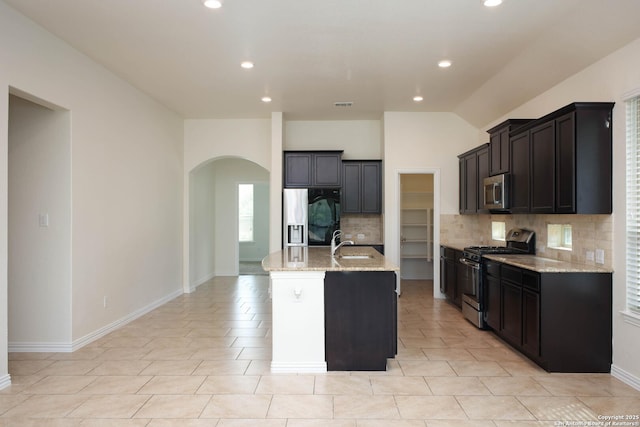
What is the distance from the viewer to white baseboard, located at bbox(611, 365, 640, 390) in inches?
134

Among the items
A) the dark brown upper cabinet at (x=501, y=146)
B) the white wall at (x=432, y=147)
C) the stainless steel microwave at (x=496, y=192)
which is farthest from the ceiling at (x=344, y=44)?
the stainless steel microwave at (x=496, y=192)

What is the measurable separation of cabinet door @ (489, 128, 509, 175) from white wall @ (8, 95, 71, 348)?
4.83 m

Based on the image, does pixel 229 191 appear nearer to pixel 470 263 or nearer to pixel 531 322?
pixel 470 263

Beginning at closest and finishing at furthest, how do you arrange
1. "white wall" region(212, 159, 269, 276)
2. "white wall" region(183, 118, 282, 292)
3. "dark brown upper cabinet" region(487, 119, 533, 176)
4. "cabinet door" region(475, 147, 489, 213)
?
"dark brown upper cabinet" region(487, 119, 533, 176), "cabinet door" region(475, 147, 489, 213), "white wall" region(183, 118, 282, 292), "white wall" region(212, 159, 269, 276)

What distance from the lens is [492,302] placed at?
4.91 metres

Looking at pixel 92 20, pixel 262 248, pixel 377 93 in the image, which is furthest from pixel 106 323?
pixel 262 248

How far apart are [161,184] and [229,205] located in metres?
2.84

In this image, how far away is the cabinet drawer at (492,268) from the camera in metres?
4.78

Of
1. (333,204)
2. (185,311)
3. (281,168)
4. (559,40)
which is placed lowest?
(185,311)

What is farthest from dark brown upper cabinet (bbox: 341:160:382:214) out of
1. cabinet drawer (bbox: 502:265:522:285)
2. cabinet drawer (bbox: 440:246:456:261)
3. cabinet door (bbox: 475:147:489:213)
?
cabinet drawer (bbox: 502:265:522:285)

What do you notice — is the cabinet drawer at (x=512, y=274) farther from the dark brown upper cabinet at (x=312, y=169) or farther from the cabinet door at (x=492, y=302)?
the dark brown upper cabinet at (x=312, y=169)

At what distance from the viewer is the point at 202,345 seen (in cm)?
458

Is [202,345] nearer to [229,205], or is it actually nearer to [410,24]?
[410,24]

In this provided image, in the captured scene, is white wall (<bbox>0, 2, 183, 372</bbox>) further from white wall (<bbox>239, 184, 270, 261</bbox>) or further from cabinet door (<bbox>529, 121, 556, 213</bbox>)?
white wall (<bbox>239, 184, 270, 261</bbox>)
